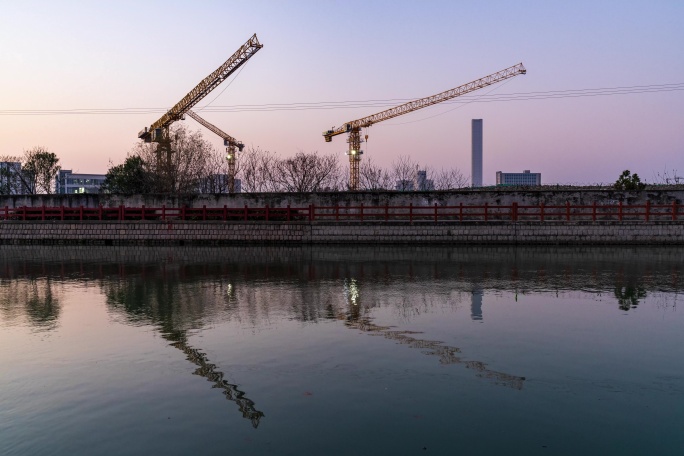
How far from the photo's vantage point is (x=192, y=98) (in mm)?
73750

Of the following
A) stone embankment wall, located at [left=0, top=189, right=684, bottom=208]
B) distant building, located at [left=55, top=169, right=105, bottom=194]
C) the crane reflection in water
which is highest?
distant building, located at [left=55, top=169, right=105, bottom=194]

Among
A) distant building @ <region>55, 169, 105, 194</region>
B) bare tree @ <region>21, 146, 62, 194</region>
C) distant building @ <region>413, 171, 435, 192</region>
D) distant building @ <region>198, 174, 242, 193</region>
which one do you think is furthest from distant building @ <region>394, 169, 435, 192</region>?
distant building @ <region>55, 169, 105, 194</region>

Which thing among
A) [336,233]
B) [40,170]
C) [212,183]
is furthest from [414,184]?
[40,170]

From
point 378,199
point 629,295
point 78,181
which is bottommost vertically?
point 629,295

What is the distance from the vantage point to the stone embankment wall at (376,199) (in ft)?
105

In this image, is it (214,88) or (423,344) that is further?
(214,88)

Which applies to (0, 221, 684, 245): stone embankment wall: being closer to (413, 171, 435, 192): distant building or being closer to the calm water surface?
the calm water surface

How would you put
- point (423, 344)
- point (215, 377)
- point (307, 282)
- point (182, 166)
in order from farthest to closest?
point (182, 166)
point (307, 282)
point (423, 344)
point (215, 377)

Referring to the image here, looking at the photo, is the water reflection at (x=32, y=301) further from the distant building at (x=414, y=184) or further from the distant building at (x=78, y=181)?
the distant building at (x=78, y=181)

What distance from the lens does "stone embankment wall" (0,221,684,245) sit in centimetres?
2828

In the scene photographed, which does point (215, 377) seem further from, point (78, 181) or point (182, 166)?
point (78, 181)

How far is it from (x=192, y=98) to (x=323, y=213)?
46.8 meters

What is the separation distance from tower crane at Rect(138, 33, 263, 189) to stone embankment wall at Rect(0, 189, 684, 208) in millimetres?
18106

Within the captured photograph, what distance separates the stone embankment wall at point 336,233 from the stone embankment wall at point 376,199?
13.1 ft
